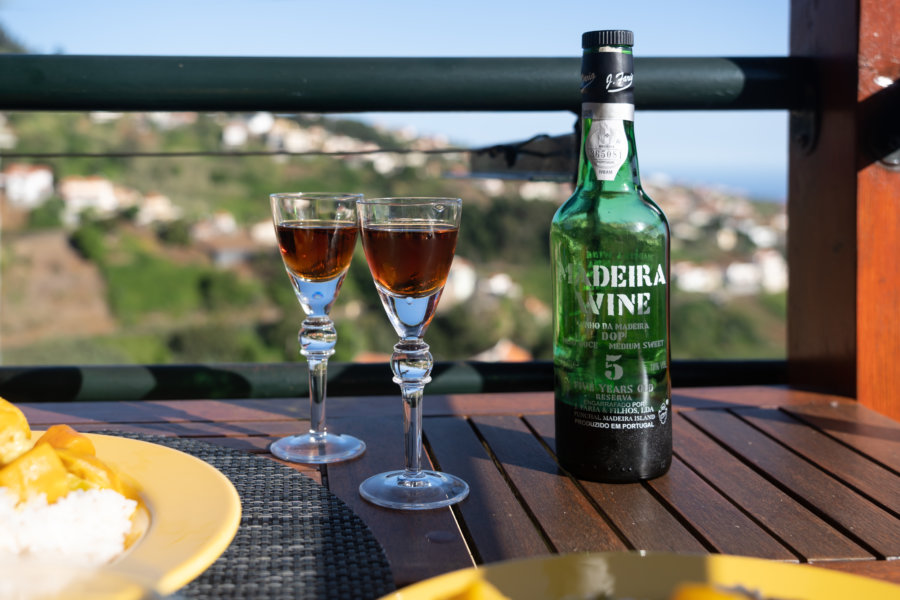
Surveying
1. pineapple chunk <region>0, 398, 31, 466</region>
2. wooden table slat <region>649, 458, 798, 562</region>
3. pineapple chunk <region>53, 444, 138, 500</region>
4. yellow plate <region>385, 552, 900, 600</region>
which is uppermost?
pineapple chunk <region>0, 398, 31, 466</region>

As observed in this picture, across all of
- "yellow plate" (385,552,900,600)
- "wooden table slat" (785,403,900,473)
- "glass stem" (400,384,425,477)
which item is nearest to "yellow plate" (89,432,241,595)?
"yellow plate" (385,552,900,600)

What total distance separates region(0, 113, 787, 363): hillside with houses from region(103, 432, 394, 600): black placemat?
2538 centimetres

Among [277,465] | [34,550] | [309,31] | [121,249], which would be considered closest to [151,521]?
[34,550]

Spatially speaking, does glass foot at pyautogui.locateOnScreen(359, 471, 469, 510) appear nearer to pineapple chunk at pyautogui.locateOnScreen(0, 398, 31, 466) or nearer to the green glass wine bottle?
the green glass wine bottle

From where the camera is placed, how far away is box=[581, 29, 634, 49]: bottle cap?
0.86 metres

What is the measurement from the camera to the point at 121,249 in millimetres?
31750

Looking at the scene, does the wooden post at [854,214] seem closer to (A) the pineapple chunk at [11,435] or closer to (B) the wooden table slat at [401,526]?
(B) the wooden table slat at [401,526]

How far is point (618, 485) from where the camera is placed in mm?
901

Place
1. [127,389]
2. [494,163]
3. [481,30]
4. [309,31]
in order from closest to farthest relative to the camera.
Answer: [127,389], [494,163], [309,31], [481,30]

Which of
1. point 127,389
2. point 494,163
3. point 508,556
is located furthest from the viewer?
point 494,163

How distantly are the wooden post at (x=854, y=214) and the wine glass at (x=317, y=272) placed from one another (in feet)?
2.61

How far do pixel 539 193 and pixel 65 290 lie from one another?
54.2 feet

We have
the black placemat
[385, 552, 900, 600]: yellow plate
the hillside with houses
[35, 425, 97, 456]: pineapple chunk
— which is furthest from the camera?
the hillside with houses

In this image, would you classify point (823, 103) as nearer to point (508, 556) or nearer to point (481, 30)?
point (508, 556)
